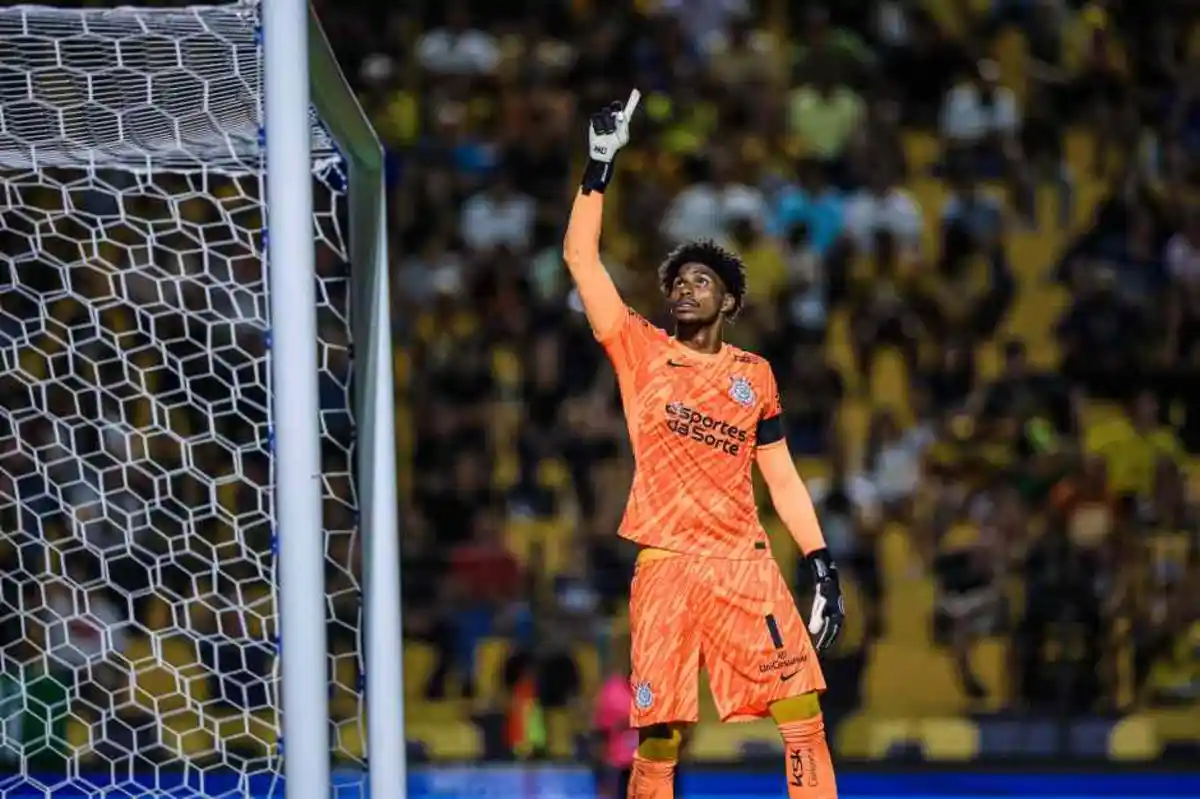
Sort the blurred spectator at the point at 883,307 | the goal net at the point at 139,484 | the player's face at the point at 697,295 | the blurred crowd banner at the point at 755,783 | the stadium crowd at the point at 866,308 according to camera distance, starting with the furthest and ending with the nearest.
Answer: the blurred spectator at the point at 883,307 < the stadium crowd at the point at 866,308 < the blurred crowd banner at the point at 755,783 < the goal net at the point at 139,484 < the player's face at the point at 697,295

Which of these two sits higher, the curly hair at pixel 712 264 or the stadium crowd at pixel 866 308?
the curly hair at pixel 712 264

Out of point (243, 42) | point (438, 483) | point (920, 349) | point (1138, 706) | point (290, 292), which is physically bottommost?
point (1138, 706)

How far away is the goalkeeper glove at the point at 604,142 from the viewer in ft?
11.1

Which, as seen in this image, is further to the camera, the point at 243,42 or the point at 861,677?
the point at 861,677

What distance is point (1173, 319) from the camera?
7.26 m

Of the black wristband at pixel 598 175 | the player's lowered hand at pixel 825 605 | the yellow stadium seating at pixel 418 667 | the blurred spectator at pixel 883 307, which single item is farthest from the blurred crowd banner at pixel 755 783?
the black wristband at pixel 598 175

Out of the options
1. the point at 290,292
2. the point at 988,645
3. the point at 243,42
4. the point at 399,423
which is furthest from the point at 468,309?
the point at 290,292

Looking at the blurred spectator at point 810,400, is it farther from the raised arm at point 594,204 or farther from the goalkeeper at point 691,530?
the raised arm at point 594,204

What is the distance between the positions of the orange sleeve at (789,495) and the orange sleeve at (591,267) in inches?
18.0

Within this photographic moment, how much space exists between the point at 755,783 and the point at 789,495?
8.69 ft

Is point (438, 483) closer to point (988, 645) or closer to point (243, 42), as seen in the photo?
point (988, 645)

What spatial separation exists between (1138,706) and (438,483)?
2.91m

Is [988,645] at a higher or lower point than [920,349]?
lower

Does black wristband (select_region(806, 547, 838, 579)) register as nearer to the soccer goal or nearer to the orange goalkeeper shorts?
the orange goalkeeper shorts
